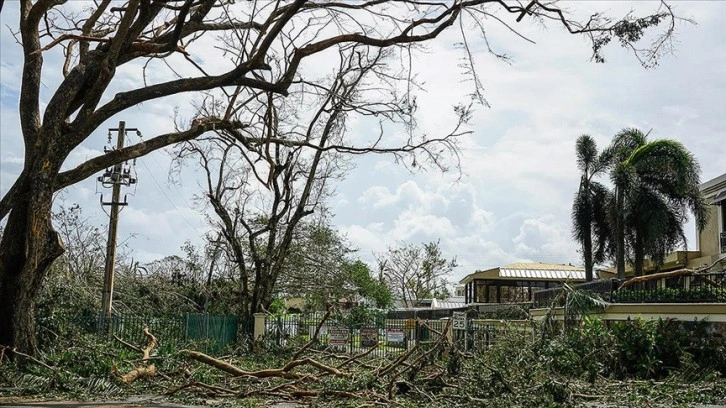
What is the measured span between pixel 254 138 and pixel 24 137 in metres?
5.72

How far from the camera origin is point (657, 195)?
109ft

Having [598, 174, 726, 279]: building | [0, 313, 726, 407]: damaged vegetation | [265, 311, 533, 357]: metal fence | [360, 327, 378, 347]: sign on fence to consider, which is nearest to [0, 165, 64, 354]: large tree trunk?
[0, 313, 726, 407]: damaged vegetation

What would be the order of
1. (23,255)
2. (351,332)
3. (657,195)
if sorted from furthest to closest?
(657,195) < (351,332) < (23,255)

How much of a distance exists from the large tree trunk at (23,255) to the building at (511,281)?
111 ft

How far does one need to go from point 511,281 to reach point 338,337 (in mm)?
23208

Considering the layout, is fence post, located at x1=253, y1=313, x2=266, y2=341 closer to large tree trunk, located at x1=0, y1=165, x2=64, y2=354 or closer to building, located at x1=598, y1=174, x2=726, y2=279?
large tree trunk, located at x1=0, y1=165, x2=64, y2=354

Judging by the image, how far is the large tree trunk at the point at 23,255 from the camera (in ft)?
51.7

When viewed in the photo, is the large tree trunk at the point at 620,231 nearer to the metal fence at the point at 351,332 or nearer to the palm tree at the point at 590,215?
the palm tree at the point at 590,215

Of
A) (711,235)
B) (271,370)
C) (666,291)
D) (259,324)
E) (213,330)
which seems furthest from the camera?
(711,235)

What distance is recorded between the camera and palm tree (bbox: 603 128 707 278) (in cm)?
3275

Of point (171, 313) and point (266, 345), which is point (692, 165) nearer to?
point (266, 345)

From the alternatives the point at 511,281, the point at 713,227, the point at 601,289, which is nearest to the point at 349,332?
the point at 601,289

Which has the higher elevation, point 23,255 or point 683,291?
point 23,255

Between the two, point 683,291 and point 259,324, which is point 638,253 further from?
point 259,324
